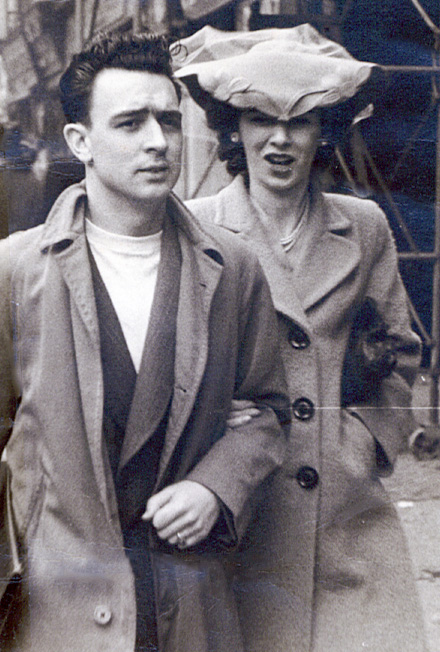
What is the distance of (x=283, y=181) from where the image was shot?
9.40 feet

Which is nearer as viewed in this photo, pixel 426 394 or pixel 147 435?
pixel 147 435

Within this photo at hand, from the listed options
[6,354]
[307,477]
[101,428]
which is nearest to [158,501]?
[101,428]

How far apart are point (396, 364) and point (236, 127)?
1230 mm

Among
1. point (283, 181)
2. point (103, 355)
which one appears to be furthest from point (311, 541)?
point (283, 181)

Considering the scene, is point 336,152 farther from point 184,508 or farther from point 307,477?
point 184,508

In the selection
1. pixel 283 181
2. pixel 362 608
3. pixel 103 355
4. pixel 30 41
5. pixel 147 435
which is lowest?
pixel 362 608

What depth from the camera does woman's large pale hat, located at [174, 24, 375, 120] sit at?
9.08ft

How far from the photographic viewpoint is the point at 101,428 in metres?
2.72

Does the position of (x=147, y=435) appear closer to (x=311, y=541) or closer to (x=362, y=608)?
(x=311, y=541)

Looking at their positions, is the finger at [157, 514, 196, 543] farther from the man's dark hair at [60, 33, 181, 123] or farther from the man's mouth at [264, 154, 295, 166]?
the man's dark hair at [60, 33, 181, 123]

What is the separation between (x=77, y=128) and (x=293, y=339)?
1246mm

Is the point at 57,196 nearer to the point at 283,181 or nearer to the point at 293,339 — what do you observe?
the point at 283,181

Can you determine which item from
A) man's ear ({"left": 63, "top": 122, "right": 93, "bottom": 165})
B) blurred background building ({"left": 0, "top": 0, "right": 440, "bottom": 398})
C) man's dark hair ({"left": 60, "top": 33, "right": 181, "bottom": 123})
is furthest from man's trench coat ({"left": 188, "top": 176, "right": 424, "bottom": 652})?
man's dark hair ({"left": 60, "top": 33, "right": 181, "bottom": 123})

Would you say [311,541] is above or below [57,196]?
below
